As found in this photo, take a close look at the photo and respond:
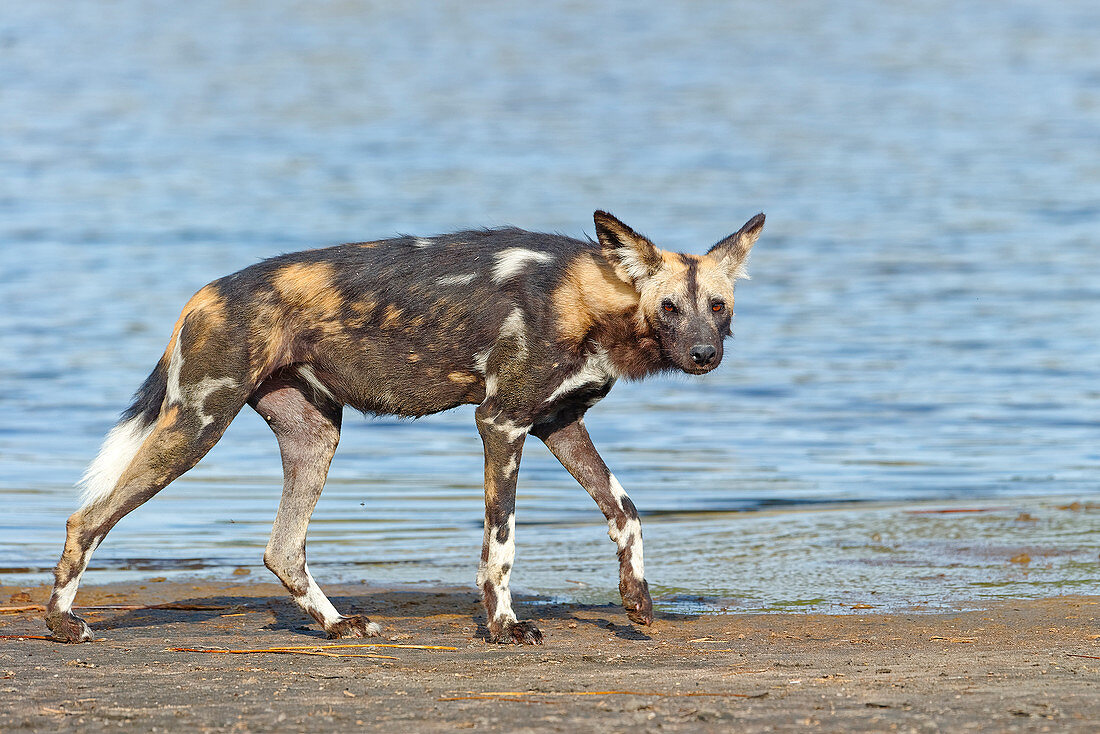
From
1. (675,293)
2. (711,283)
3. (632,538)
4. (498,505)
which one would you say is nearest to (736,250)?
(711,283)

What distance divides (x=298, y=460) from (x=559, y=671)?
6.51 ft

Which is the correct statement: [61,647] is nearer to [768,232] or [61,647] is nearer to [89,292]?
[89,292]

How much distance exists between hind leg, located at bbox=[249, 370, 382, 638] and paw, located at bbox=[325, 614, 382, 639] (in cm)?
10

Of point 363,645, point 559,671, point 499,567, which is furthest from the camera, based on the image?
point 499,567

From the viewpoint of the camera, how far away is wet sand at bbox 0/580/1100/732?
4883 mm

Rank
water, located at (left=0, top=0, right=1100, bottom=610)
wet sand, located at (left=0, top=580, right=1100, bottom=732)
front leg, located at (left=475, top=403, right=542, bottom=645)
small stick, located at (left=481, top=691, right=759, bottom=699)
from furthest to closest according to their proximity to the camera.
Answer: water, located at (left=0, top=0, right=1100, bottom=610)
front leg, located at (left=475, top=403, right=542, bottom=645)
small stick, located at (left=481, top=691, right=759, bottom=699)
wet sand, located at (left=0, top=580, right=1100, bottom=732)

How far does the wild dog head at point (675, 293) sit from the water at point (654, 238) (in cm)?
156

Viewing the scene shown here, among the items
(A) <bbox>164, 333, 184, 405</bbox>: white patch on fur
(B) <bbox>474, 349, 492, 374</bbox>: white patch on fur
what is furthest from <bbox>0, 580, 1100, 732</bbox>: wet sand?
(B) <bbox>474, 349, 492, 374</bbox>: white patch on fur

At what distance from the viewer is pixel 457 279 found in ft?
22.9

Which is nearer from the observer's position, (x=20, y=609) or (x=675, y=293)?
(x=675, y=293)

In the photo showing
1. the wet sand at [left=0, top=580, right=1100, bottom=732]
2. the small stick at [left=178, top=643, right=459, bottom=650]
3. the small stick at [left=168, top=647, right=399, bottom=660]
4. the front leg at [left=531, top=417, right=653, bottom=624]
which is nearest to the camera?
the wet sand at [left=0, top=580, right=1100, bottom=732]

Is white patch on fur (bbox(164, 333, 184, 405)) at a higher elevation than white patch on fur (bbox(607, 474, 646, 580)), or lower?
higher

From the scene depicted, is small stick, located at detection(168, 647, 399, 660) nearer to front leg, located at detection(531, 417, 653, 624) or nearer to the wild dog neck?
front leg, located at detection(531, 417, 653, 624)

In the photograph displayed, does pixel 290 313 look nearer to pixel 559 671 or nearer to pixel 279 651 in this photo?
pixel 279 651
